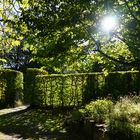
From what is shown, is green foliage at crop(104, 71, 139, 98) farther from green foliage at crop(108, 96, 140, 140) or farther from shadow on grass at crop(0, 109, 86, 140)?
green foliage at crop(108, 96, 140, 140)

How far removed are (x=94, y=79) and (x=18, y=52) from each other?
1529 inches

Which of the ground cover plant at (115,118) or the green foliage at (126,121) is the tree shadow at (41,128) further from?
the green foliage at (126,121)

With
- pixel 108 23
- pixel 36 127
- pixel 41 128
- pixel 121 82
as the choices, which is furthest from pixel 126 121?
pixel 121 82

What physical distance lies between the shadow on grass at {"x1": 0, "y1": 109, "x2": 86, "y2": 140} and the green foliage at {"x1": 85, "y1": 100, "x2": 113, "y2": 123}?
0.89m

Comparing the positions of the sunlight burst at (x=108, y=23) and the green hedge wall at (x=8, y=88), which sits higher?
the sunlight burst at (x=108, y=23)

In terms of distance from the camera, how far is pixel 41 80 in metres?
24.9

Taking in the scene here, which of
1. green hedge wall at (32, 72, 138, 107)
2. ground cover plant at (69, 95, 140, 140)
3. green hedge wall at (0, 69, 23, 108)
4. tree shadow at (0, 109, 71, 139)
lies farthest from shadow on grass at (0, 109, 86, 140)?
green hedge wall at (0, 69, 23, 108)

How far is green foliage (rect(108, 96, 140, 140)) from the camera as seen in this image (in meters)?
10.3

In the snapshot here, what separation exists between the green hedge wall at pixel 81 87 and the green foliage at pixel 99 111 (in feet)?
26.5

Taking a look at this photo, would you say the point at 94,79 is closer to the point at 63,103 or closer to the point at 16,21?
the point at 63,103

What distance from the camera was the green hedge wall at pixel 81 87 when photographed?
24.0 metres

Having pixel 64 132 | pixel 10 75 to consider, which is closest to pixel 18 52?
pixel 10 75

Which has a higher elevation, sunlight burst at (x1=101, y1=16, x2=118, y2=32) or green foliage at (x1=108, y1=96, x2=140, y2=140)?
sunlight burst at (x1=101, y1=16, x2=118, y2=32)

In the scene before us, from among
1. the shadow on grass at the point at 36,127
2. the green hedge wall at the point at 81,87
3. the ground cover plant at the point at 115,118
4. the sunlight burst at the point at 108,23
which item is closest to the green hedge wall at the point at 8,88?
the green hedge wall at the point at 81,87
